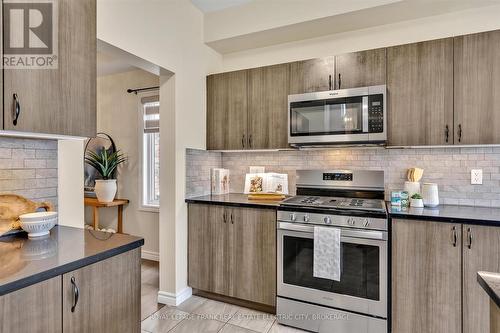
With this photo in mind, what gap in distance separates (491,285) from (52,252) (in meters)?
1.63

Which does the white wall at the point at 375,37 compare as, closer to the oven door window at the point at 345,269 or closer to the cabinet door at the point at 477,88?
the cabinet door at the point at 477,88

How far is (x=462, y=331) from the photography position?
1.84 metres

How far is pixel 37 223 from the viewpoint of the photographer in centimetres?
142

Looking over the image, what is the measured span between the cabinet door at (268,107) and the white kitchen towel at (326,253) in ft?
3.01

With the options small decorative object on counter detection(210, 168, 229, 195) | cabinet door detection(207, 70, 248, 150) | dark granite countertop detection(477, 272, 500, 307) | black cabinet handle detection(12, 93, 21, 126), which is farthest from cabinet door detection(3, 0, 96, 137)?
dark granite countertop detection(477, 272, 500, 307)

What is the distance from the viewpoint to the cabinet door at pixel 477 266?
69.8 inches

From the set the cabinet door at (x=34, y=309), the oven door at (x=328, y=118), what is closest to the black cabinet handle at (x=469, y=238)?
the oven door at (x=328, y=118)

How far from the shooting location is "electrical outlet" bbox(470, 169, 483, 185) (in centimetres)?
231

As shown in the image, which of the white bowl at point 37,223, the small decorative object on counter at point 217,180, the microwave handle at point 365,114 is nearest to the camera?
the white bowl at point 37,223

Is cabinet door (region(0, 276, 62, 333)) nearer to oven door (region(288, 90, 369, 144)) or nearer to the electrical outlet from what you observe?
oven door (region(288, 90, 369, 144))

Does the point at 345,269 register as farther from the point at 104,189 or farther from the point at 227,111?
the point at 104,189

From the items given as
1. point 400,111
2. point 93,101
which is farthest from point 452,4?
point 93,101

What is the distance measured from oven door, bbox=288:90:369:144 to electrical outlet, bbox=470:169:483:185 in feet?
3.02

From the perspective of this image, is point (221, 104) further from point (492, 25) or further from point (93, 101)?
point (492, 25)
